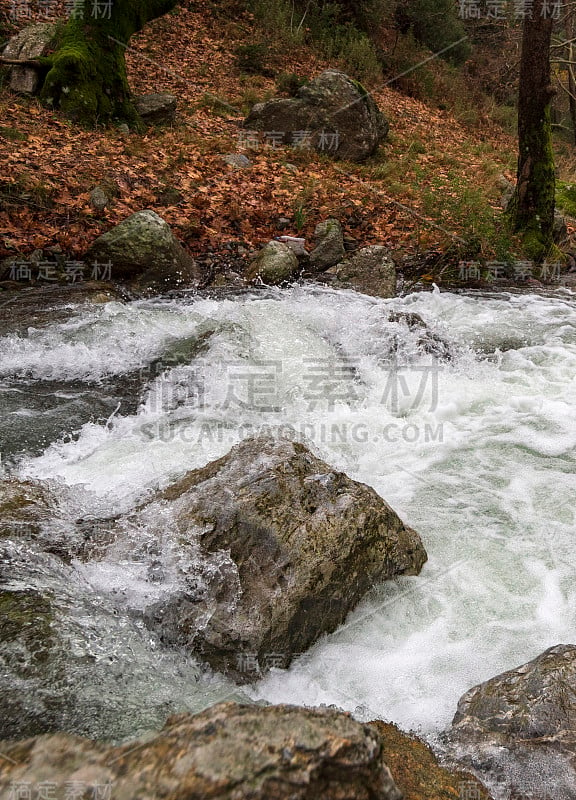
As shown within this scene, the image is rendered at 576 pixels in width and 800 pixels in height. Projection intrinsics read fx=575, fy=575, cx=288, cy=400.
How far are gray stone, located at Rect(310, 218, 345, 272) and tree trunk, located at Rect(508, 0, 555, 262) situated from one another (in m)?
2.84

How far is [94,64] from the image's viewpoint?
10.2 metres

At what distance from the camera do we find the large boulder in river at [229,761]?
59.2 inches

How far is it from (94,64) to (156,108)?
128 cm

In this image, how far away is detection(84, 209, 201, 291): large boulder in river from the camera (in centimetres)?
731

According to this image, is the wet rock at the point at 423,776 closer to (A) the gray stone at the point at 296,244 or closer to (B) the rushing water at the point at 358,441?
(B) the rushing water at the point at 358,441

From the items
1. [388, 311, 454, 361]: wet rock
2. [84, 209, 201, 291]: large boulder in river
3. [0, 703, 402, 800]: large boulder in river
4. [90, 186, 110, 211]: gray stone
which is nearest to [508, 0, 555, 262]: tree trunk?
[388, 311, 454, 361]: wet rock

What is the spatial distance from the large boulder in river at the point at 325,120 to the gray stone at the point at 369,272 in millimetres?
4261

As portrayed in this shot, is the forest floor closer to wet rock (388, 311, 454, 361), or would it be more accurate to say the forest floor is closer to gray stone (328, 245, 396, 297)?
gray stone (328, 245, 396, 297)

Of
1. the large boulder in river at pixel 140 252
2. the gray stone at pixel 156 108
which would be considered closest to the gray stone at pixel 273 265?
the large boulder in river at pixel 140 252

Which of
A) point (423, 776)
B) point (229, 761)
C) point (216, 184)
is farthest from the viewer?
point (216, 184)

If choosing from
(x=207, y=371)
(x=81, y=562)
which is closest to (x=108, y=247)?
(x=207, y=371)

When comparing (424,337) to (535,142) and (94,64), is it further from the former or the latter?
(94,64)

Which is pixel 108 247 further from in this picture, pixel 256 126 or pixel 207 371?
pixel 256 126

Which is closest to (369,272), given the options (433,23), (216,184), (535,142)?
(216,184)
